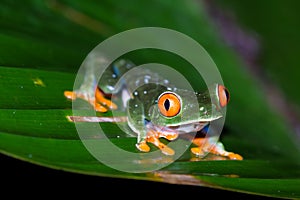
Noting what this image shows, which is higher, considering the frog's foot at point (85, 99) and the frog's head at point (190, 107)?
the frog's foot at point (85, 99)

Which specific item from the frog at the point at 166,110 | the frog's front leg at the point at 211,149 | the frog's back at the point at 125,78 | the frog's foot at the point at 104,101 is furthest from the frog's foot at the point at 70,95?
the frog's front leg at the point at 211,149

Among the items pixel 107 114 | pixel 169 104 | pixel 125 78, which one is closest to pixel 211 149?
pixel 169 104

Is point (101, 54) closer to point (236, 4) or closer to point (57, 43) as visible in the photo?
point (57, 43)

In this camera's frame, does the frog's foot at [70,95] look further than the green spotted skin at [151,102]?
Yes

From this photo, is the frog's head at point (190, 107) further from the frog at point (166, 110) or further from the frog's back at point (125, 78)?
the frog's back at point (125, 78)

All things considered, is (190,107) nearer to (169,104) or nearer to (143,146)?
(169,104)

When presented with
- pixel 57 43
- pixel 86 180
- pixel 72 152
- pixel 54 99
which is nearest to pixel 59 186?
pixel 86 180

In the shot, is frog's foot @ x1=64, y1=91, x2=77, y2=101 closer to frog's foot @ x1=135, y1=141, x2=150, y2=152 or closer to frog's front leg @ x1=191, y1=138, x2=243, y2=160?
frog's foot @ x1=135, y1=141, x2=150, y2=152
